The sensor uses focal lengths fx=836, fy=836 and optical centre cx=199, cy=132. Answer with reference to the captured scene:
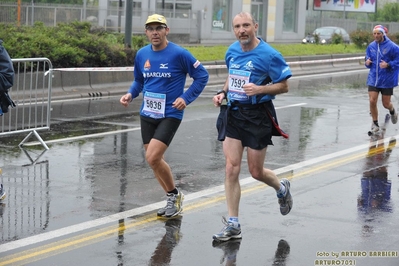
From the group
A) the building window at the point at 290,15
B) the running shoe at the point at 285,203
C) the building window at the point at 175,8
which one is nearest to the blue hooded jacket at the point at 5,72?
the running shoe at the point at 285,203

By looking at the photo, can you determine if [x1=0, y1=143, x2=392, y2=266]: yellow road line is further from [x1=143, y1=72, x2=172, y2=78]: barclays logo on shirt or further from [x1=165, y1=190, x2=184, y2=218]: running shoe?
[x1=143, y1=72, x2=172, y2=78]: barclays logo on shirt

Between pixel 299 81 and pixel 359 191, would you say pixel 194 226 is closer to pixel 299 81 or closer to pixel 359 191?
pixel 359 191

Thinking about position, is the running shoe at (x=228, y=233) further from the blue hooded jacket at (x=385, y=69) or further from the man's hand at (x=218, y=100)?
the blue hooded jacket at (x=385, y=69)

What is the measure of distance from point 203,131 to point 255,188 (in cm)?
441

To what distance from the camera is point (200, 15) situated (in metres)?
48.0

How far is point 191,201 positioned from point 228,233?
157 cm

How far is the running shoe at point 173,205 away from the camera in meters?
8.07

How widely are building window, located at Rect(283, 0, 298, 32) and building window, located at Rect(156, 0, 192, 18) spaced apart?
1027cm

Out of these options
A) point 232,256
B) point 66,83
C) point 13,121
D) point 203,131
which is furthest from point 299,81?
point 232,256

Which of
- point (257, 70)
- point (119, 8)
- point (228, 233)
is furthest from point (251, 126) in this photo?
point (119, 8)

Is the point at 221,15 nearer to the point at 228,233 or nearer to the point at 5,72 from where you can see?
the point at 5,72

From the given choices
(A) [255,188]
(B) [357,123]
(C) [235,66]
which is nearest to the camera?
(C) [235,66]

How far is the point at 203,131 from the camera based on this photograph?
543 inches

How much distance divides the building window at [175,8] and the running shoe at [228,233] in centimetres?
4060
